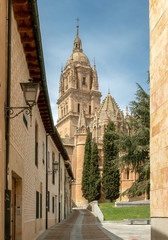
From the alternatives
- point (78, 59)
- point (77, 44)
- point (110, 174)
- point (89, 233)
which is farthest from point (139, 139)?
point (77, 44)

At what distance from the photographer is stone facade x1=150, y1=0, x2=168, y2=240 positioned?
734 cm

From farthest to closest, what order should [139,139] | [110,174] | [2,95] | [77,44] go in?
[77,44] → [110,174] → [139,139] → [2,95]

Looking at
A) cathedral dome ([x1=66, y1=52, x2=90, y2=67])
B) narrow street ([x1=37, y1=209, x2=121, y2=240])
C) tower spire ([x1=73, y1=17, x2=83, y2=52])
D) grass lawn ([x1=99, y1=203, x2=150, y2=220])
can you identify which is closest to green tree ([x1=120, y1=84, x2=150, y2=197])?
grass lawn ([x1=99, y1=203, x2=150, y2=220])

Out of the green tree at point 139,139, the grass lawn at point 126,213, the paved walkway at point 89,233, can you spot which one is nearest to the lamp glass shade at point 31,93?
the paved walkway at point 89,233

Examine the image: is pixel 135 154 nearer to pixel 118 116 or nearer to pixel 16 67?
pixel 16 67

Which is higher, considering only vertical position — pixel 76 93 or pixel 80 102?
pixel 76 93

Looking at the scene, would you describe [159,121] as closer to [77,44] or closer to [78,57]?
[78,57]

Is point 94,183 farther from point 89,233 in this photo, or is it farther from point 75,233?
point 89,233

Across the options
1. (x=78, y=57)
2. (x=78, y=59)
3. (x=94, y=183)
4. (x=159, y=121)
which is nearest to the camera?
(x=159, y=121)

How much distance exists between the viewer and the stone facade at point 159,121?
7336 millimetres

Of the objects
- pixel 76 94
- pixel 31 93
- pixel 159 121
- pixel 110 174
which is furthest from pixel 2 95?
pixel 76 94

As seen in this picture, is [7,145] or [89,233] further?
[89,233]

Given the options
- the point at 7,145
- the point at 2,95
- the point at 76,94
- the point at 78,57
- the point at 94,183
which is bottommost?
the point at 94,183

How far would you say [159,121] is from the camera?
7676mm
